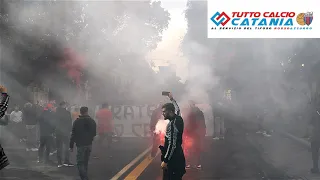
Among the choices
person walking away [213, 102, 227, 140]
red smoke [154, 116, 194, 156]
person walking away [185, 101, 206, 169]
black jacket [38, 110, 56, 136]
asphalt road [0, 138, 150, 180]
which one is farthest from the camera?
person walking away [213, 102, 227, 140]

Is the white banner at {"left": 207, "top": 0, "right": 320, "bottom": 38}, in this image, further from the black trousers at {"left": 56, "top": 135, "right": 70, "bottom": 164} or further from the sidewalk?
the black trousers at {"left": 56, "top": 135, "right": 70, "bottom": 164}

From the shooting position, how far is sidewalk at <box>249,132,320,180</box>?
29.7 feet

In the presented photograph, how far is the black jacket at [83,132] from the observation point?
24.7 ft

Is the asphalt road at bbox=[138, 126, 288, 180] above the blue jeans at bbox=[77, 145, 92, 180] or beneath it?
beneath

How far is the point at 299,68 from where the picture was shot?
17.5m

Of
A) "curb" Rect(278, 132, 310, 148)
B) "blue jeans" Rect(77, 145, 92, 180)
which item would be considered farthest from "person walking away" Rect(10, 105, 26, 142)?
"curb" Rect(278, 132, 310, 148)

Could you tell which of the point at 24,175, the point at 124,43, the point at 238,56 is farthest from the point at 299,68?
the point at 24,175

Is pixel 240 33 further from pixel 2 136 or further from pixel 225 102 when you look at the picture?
pixel 2 136

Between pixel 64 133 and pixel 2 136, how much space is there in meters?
6.32

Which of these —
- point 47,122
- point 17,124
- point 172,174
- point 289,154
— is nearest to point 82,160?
point 172,174

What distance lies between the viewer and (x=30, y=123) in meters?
12.5

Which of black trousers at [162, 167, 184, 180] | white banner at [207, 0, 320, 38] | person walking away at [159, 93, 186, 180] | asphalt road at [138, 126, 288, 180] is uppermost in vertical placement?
white banner at [207, 0, 320, 38]

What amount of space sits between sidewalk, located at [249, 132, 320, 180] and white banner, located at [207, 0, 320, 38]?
3.86 m

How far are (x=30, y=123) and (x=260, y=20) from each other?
28.7 feet
